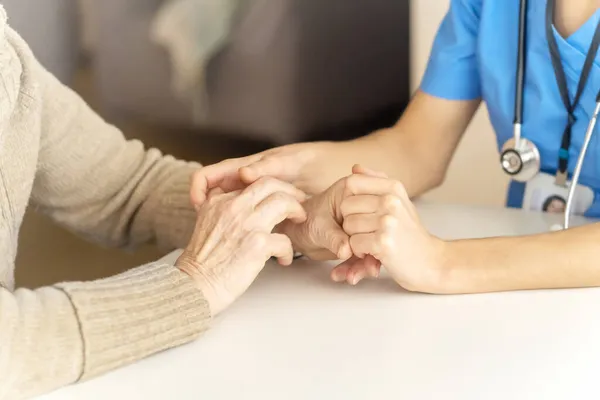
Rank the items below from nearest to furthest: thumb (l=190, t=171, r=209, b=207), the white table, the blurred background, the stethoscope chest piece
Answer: the white table < thumb (l=190, t=171, r=209, b=207) < the stethoscope chest piece < the blurred background

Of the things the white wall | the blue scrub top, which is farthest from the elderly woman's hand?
→ the white wall

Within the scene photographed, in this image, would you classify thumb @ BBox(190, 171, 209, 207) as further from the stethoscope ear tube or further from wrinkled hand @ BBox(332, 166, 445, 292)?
the stethoscope ear tube

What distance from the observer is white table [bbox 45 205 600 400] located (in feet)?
2.00

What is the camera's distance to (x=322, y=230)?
2.67ft

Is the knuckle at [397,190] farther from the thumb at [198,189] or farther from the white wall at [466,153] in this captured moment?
the white wall at [466,153]

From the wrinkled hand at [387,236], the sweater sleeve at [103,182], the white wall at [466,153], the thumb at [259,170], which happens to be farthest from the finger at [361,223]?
the white wall at [466,153]

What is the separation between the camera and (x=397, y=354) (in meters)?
0.65

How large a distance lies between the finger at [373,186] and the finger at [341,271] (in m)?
0.08

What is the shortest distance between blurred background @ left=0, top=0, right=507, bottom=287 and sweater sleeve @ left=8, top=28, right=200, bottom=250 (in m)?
0.17

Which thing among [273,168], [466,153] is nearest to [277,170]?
[273,168]

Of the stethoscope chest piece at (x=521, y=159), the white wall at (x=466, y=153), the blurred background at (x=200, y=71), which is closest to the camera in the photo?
the stethoscope chest piece at (x=521, y=159)

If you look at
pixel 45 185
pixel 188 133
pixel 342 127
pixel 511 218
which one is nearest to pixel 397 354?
pixel 511 218

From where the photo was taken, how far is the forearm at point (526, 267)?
2.49 ft

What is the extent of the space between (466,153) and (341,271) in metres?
0.99
